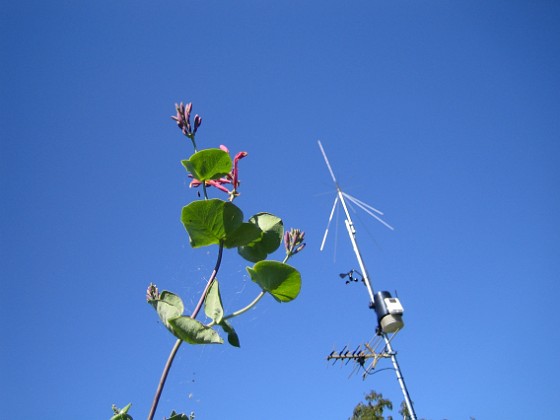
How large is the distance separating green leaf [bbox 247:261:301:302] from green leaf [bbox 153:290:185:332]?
25cm

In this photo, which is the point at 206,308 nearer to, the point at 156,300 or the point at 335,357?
the point at 156,300

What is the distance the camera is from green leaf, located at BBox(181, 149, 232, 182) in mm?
1292

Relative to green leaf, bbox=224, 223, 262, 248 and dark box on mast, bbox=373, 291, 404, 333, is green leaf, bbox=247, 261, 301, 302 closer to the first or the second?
green leaf, bbox=224, 223, 262, 248

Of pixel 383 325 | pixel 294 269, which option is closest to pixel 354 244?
pixel 383 325

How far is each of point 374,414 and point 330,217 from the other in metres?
22.1

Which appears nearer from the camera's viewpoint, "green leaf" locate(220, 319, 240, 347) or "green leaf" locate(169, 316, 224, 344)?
"green leaf" locate(169, 316, 224, 344)

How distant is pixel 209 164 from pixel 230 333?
22.6 inches

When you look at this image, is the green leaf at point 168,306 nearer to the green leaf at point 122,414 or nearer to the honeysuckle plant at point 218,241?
the honeysuckle plant at point 218,241

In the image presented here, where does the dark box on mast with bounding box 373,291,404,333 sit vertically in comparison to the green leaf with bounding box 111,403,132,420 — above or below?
above

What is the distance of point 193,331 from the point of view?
1.10 metres

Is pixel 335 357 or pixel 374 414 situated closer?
pixel 335 357

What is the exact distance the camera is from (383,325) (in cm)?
522

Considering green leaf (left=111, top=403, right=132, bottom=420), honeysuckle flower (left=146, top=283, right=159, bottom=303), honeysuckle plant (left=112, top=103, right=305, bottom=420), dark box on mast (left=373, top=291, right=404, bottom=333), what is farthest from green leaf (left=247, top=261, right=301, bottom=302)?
dark box on mast (left=373, top=291, right=404, bottom=333)

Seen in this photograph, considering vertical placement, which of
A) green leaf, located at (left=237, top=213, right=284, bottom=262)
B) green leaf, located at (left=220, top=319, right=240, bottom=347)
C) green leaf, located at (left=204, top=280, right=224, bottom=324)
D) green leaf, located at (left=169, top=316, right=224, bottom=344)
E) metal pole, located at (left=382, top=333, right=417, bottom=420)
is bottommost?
green leaf, located at (left=169, top=316, right=224, bottom=344)
